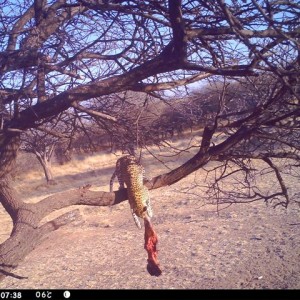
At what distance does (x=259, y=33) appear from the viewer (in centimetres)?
260

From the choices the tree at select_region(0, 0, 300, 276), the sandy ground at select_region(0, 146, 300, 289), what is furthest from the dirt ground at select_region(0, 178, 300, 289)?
the tree at select_region(0, 0, 300, 276)

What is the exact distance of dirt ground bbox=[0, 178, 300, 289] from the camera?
786 cm

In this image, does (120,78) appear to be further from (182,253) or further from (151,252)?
(182,253)

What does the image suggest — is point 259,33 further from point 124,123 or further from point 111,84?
point 124,123
